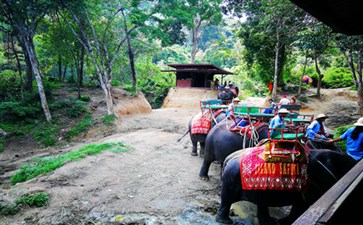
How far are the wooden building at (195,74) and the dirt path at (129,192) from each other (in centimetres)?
1661

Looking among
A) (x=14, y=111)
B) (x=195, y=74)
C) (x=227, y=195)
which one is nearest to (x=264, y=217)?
(x=227, y=195)

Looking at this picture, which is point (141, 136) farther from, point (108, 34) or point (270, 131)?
point (108, 34)

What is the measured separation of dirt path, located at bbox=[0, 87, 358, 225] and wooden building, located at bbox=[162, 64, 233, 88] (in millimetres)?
16613

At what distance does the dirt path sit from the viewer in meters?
5.00

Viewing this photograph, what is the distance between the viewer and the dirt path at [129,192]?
5.00m

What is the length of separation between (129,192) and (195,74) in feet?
72.0

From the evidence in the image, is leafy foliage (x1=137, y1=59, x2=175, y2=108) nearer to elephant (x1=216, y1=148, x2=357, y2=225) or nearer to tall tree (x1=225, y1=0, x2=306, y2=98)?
tall tree (x1=225, y1=0, x2=306, y2=98)

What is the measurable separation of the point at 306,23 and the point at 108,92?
1146cm

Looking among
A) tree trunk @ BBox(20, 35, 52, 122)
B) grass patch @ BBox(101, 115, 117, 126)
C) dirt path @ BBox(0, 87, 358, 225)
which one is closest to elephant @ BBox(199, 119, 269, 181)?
dirt path @ BBox(0, 87, 358, 225)

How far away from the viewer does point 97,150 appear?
930 centimetres

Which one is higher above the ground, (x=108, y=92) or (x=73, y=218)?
(x=108, y=92)

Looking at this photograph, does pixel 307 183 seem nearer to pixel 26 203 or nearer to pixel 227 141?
pixel 227 141

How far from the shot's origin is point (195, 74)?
2711 cm

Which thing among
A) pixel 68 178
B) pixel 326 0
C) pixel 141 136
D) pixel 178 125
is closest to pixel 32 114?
pixel 141 136
